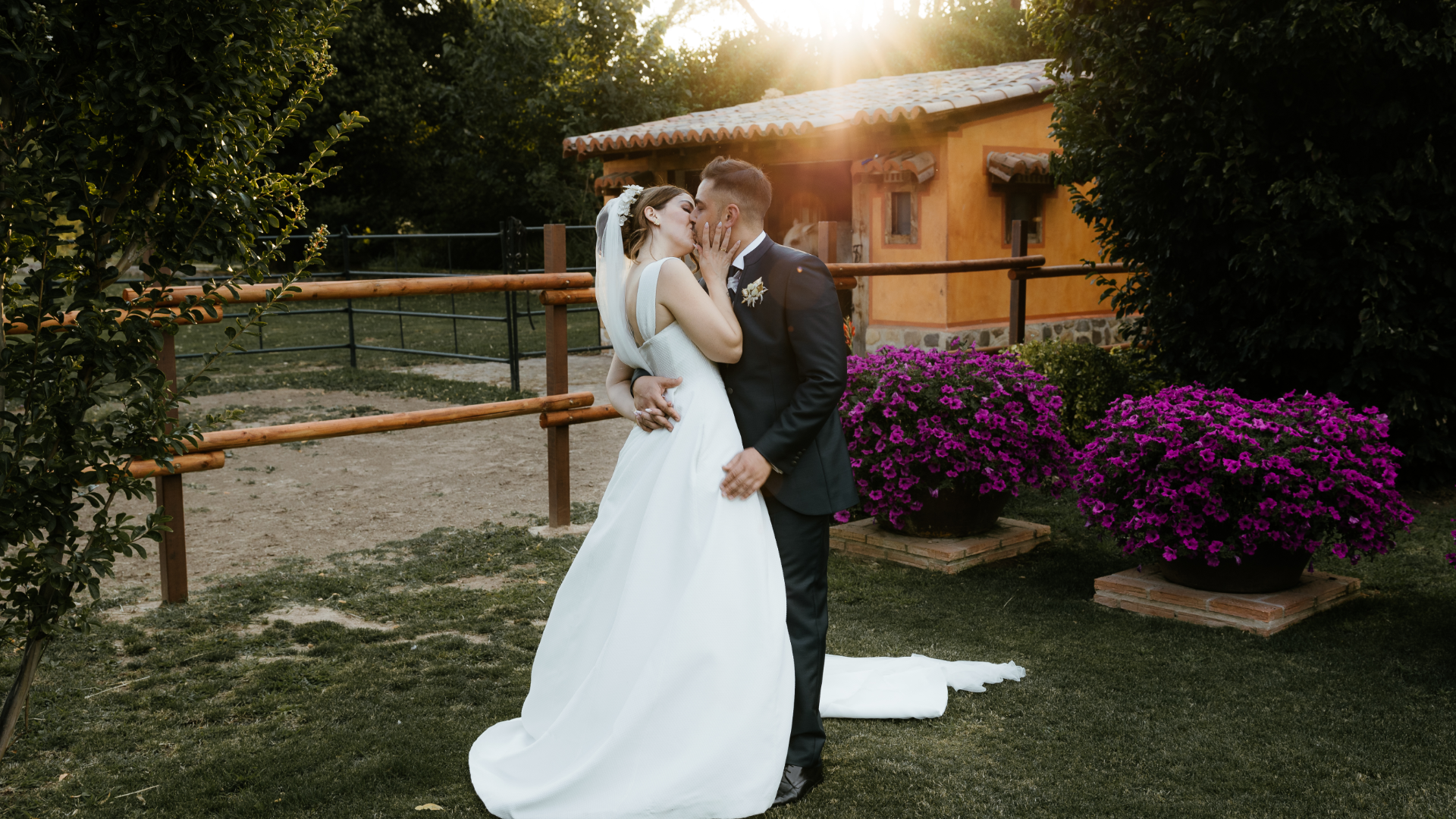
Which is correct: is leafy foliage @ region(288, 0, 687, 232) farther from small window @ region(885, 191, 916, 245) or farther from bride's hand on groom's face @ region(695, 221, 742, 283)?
bride's hand on groom's face @ region(695, 221, 742, 283)

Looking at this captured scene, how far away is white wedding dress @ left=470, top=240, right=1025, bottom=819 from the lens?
2832mm

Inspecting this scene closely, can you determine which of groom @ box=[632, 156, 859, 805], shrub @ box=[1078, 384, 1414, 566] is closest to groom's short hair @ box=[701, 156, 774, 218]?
groom @ box=[632, 156, 859, 805]

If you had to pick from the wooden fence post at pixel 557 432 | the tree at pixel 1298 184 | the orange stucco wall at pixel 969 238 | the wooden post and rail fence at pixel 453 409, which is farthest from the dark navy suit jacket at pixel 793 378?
the orange stucco wall at pixel 969 238

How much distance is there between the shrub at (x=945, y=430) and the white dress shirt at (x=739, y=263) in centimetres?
231

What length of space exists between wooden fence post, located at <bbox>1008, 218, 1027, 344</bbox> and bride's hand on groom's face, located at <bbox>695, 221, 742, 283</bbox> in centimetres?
542

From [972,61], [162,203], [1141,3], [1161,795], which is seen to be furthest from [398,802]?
[972,61]

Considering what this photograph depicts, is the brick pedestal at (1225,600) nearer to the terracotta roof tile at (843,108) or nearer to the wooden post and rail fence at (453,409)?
the wooden post and rail fence at (453,409)

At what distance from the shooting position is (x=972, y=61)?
28234mm

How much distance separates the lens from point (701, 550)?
9.45 feet

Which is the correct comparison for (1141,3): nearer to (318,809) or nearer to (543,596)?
(543,596)

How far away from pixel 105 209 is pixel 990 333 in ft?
34.0

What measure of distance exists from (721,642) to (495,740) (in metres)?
0.79

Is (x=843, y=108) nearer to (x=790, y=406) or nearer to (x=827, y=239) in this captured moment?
(x=827, y=239)

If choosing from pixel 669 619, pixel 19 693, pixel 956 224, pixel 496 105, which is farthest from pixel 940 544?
pixel 496 105
